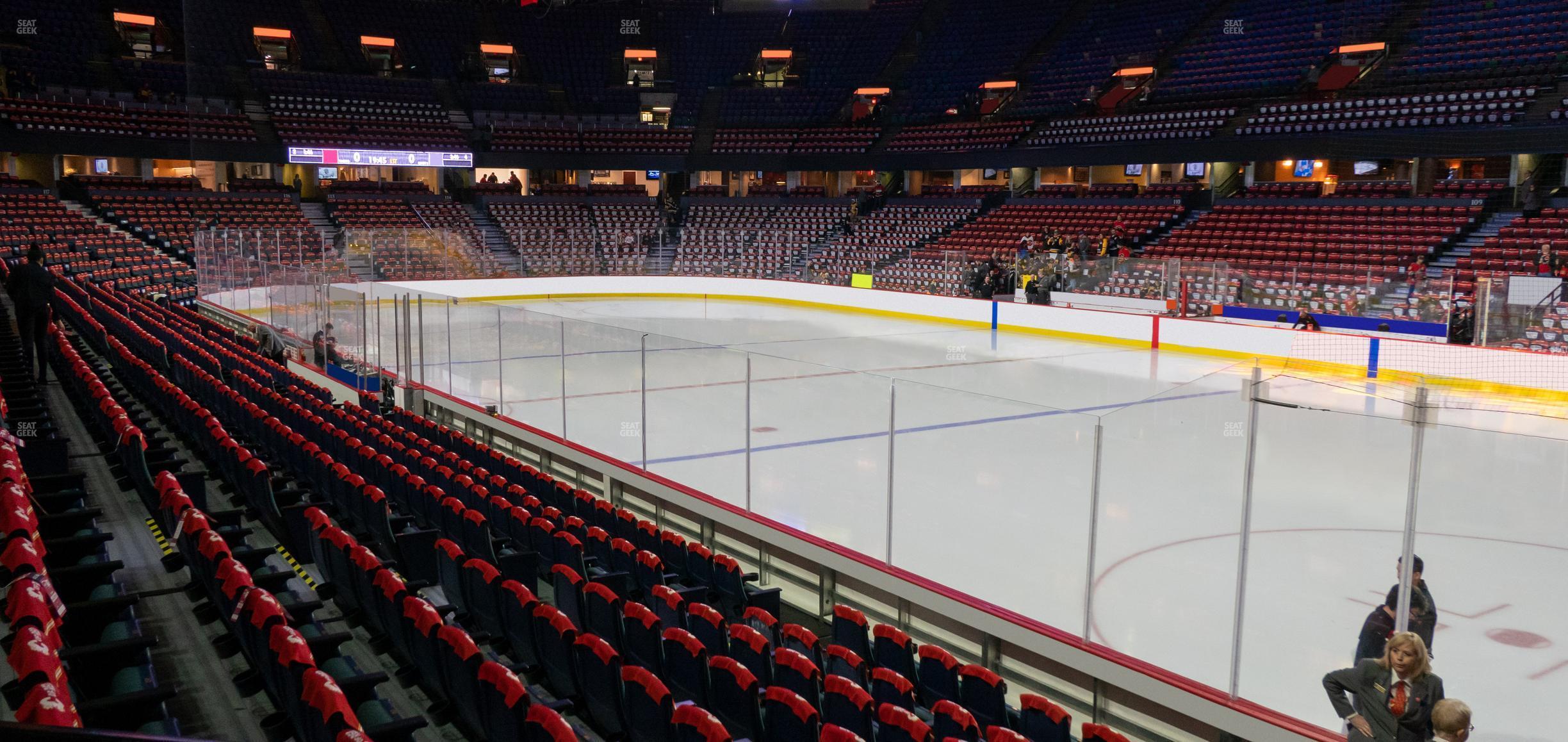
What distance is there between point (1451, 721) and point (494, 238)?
33.1 metres

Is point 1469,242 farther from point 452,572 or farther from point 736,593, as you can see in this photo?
point 452,572

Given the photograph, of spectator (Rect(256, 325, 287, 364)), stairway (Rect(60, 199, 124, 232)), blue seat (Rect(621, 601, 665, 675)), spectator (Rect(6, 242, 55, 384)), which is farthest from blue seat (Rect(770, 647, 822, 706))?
stairway (Rect(60, 199, 124, 232))

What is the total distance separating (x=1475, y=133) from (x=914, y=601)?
78.1 feet

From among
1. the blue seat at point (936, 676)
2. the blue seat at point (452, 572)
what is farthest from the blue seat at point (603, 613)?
the blue seat at point (936, 676)

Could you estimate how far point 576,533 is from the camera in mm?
7152

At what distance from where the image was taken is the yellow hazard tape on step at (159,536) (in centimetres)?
598

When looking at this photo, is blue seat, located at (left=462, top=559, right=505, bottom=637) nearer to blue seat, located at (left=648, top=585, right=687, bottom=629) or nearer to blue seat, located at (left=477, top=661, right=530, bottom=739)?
blue seat, located at (left=648, top=585, right=687, bottom=629)

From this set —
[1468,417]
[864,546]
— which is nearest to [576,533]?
[864,546]

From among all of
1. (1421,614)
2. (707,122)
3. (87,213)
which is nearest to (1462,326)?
(1421,614)

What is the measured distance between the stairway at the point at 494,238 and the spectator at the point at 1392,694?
91.7ft

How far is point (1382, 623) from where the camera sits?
14.8 ft

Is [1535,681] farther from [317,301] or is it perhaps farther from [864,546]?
[317,301]

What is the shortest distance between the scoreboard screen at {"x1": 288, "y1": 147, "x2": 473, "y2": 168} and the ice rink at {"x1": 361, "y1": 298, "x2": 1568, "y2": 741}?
26953mm

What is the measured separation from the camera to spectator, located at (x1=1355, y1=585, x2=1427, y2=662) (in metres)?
4.42
